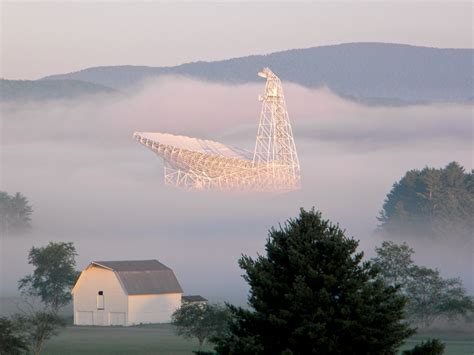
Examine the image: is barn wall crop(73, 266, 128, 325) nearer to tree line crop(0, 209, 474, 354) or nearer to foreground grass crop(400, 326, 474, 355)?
foreground grass crop(400, 326, 474, 355)

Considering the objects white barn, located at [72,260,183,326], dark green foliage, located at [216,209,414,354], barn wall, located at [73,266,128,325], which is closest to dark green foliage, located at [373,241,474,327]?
white barn, located at [72,260,183,326]

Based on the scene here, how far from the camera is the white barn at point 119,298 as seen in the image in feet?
353

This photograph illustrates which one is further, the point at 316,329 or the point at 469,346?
the point at 469,346

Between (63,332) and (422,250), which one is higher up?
(422,250)

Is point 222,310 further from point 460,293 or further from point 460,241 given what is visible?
point 460,241

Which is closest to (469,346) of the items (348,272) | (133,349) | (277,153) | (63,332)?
(133,349)

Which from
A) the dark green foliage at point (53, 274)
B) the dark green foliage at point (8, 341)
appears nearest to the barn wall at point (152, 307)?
the dark green foliage at point (53, 274)

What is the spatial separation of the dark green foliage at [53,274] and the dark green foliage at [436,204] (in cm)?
8563

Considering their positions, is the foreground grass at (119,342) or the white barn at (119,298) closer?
the foreground grass at (119,342)

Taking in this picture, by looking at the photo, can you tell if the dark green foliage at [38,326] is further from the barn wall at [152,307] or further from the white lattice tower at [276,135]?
the white lattice tower at [276,135]

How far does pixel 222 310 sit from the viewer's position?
74.6m

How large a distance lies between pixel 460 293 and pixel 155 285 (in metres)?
31.5

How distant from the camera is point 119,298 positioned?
353 feet

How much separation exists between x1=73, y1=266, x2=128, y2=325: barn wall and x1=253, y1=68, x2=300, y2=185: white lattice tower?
39.6 m
